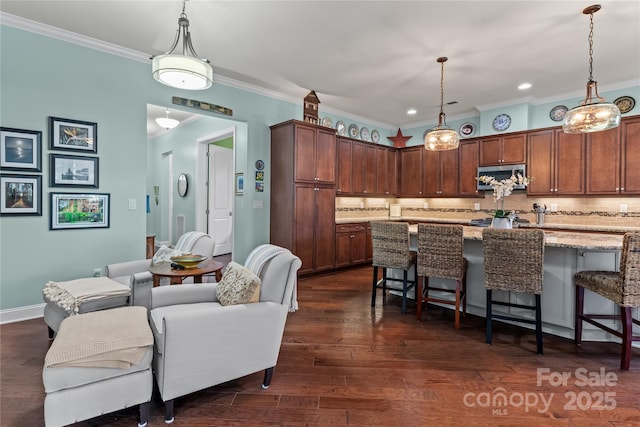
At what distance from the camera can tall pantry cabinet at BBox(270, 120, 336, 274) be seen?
4809 mm

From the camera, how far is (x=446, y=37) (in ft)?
11.1

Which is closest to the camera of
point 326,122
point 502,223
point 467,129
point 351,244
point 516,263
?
point 516,263

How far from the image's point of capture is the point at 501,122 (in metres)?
5.65

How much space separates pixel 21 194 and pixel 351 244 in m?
4.49

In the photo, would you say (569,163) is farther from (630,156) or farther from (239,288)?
(239,288)

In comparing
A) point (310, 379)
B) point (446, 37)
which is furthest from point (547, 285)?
point (446, 37)

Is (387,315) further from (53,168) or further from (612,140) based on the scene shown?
(612,140)

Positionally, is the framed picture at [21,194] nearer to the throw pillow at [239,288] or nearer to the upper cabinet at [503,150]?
the throw pillow at [239,288]

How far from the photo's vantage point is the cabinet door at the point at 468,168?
598cm

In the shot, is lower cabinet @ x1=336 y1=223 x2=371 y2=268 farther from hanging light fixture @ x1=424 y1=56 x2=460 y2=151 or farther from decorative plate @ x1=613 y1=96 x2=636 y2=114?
decorative plate @ x1=613 y1=96 x2=636 y2=114

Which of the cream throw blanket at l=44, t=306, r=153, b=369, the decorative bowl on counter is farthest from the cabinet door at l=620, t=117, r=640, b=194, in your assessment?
the cream throw blanket at l=44, t=306, r=153, b=369

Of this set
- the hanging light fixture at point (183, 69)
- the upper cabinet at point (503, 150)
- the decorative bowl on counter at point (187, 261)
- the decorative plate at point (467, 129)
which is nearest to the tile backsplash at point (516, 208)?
A: the upper cabinet at point (503, 150)

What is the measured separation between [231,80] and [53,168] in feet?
8.02

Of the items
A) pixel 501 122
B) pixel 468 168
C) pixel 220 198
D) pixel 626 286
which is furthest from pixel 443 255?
pixel 220 198
